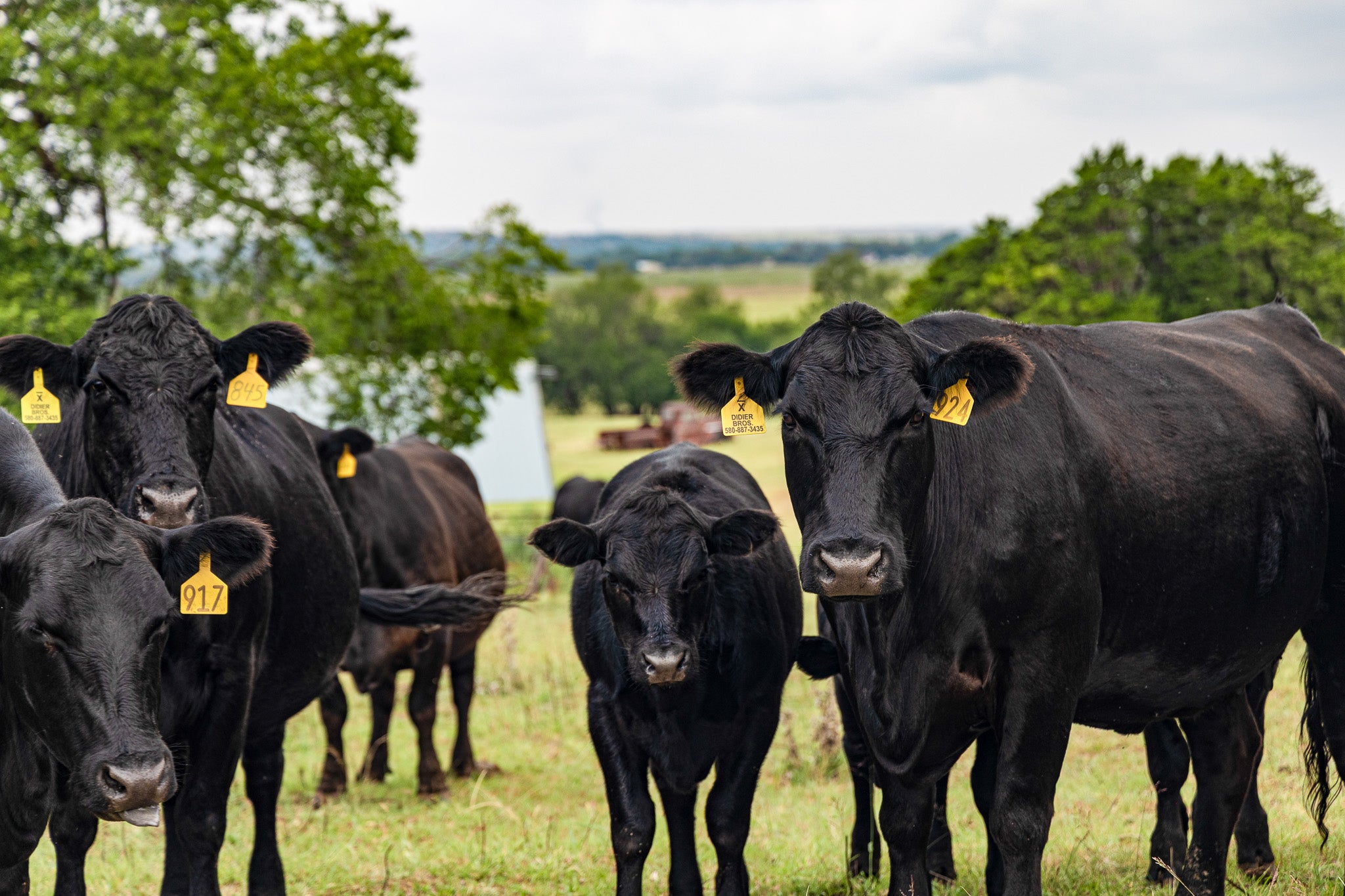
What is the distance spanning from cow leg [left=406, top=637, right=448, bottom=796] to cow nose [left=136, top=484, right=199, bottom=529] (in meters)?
5.01

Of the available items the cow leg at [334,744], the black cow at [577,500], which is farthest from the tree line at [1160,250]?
the cow leg at [334,744]

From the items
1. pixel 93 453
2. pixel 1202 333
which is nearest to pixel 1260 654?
pixel 1202 333

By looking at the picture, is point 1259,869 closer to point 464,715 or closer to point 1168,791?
point 1168,791

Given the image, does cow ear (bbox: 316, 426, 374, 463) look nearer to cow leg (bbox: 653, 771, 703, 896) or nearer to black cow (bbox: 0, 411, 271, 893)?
cow leg (bbox: 653, 771, 703, 896)

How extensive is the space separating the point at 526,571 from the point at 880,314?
20.8 metres

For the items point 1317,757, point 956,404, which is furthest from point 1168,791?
point 956,404

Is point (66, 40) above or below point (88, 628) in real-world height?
above

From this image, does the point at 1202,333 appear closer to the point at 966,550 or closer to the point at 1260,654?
the point at 1260,654

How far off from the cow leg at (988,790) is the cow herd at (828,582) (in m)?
0.03

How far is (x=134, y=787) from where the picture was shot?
3.84 meters

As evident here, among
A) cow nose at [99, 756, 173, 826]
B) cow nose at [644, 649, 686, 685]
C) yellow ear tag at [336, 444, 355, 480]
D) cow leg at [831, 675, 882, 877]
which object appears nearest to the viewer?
cow nose at [99, 756, 173, 826]

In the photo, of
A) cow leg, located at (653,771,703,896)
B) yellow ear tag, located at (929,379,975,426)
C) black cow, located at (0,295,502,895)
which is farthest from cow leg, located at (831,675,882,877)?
black cow, located at (0,295,502,895)

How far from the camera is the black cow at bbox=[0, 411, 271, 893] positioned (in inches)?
154

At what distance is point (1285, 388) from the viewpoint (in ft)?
19.1
